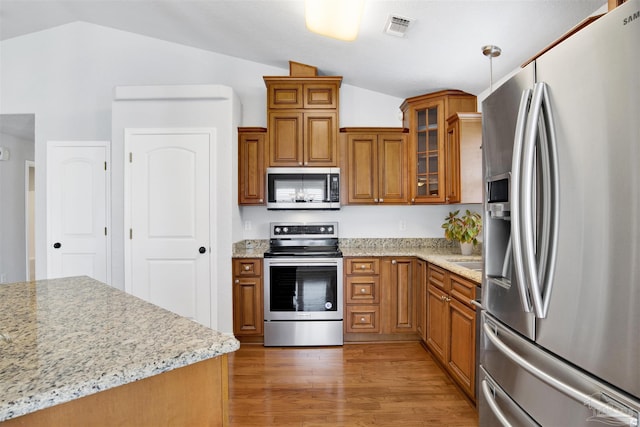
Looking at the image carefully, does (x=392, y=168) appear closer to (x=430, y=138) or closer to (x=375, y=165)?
(x=375, y=165)

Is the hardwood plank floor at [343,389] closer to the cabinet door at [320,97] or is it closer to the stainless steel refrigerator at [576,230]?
the stainless steel refrigerator at [576,230]

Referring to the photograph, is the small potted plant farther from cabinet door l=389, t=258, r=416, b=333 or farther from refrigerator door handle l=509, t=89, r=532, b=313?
refrigerator door handle l=509, t=89, r=532, b=313

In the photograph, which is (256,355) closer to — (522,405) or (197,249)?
(197,249)

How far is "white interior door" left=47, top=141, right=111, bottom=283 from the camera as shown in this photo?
3.66 metres

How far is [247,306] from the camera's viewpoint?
3279 millimetres

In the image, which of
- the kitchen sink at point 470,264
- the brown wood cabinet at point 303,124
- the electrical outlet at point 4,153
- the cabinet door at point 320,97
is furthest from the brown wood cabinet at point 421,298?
the electrical outlet at point 4,153

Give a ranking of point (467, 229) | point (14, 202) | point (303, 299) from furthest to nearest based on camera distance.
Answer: point (14, 202) → point (303, 299) → point (467, 229)

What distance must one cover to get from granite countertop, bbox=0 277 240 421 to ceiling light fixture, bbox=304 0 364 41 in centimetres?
199

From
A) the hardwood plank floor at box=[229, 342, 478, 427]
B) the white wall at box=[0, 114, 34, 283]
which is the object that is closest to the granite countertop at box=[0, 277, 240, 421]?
the hardwood plank floor at box=[229, 342, 478, 427]

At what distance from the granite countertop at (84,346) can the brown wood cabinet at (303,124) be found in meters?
2.46

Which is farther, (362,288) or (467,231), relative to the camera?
(362,288)

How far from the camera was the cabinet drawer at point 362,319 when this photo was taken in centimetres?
329

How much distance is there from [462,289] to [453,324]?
13.0 inches

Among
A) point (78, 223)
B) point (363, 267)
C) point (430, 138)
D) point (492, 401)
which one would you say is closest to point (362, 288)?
point (363, 267)
